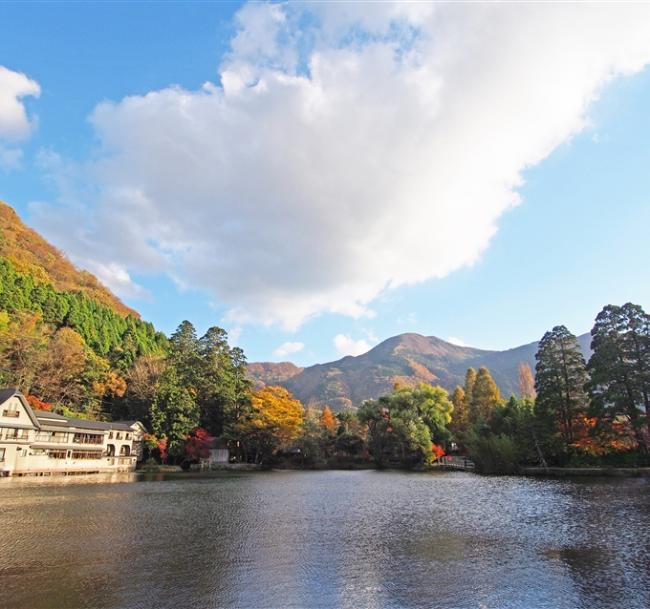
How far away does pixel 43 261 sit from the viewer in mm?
93438

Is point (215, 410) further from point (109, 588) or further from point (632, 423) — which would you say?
point (109, 588)

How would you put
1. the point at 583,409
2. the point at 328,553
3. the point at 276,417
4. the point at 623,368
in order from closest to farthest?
the point at 328,553 → the point at 623,368 → the point at 583,409 → the point at 276,417

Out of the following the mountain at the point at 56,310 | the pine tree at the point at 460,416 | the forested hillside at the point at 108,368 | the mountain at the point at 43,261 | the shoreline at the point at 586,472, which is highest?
the mountain at the point at 43,261

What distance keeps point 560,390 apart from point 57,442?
1826 inches

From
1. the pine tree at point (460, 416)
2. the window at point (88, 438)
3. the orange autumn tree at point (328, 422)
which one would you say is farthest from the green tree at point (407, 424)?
the window at point (88, 438)

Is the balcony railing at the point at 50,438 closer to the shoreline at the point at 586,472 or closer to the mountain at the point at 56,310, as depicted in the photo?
the mountain at the point at 56,310

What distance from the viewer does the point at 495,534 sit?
45.0 ft

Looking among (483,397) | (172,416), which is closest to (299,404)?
(172,416)

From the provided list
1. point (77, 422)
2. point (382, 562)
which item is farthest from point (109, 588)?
point (77, 422)

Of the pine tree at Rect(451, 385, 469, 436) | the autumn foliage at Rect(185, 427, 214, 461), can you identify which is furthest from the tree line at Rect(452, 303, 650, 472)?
the autumn foliage at Rect(185, 427, 214, 461)

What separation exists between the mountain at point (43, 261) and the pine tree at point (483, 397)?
6904 cm

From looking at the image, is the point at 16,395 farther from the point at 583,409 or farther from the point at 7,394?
the point at 583,409

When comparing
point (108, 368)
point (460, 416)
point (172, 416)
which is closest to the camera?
point (172, 416)

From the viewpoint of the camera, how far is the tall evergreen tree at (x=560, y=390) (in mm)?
36062
